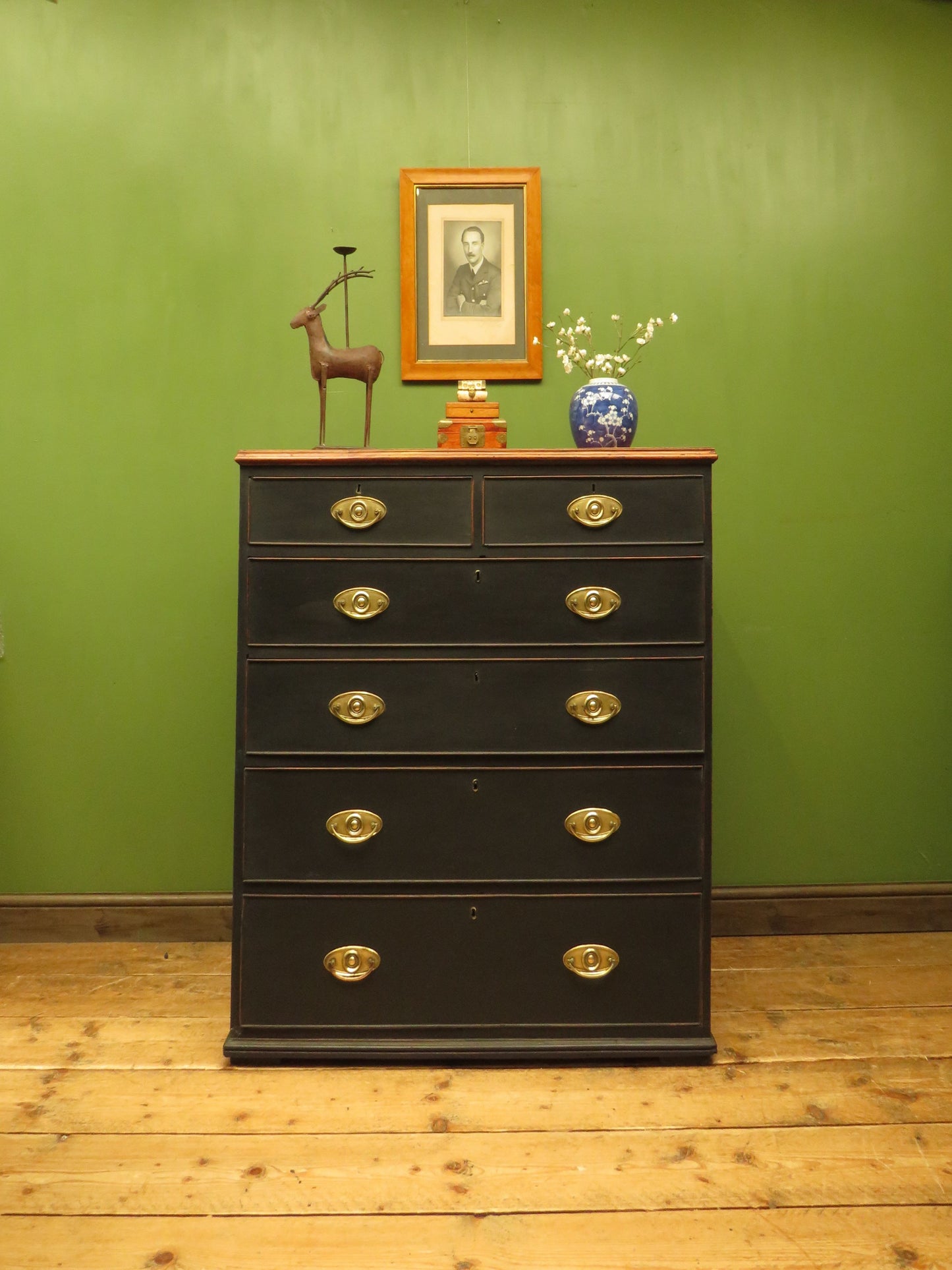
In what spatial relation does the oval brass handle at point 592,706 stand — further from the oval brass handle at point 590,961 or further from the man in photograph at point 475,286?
the man in photograph at point 475,286

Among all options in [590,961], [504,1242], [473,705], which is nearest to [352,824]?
[473,705]

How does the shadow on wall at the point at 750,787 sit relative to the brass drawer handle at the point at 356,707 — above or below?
below

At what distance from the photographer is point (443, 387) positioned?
2594mm

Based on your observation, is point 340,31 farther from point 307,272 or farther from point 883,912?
point 883,912

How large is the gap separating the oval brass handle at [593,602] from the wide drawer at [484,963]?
612 mm

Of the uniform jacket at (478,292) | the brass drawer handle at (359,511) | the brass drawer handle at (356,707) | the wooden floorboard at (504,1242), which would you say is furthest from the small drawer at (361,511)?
the wooden floorboard at (504,1242)

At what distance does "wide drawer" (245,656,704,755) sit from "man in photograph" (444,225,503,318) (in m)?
1.17

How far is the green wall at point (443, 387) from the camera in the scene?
2.54 m

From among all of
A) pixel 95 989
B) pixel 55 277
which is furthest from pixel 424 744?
pixel 55 277

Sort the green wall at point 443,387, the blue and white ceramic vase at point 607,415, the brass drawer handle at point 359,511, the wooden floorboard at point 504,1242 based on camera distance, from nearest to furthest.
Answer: the wooden floorboard at point 504,1242 → the brass drawer handle at point 359,511 → the blue and white ceramic vase at point 607,415 → the green wall at point 443,387

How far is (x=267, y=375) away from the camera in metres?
2.57

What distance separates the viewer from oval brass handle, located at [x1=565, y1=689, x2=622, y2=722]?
194 cm

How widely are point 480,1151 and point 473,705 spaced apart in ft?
2.77

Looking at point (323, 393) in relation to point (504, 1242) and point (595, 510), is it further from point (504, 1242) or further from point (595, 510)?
point (504, 1242)
